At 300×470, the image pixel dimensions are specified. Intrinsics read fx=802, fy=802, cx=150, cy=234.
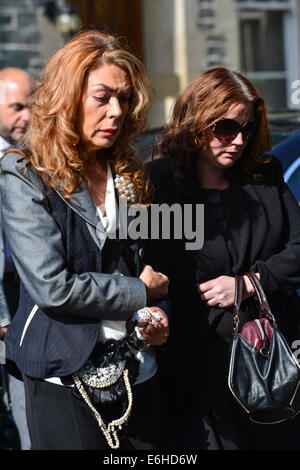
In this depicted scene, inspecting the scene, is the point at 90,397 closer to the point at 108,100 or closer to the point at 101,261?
the point at 101,261

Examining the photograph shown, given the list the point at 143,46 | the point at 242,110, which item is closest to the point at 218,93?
the point at 242,110

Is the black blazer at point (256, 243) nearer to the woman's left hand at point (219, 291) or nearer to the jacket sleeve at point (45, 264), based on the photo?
the woman's left hand at point (219, 291)

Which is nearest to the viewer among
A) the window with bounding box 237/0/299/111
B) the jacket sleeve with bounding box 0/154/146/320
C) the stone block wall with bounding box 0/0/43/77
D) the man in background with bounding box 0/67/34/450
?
the jacket sleeve with bounding box 0/154/146/320

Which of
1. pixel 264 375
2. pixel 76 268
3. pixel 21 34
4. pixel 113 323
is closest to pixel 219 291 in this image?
pixel 264 375

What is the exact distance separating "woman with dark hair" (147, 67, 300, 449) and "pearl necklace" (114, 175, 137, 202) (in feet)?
0.93

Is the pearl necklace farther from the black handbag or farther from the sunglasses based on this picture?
the black handbag

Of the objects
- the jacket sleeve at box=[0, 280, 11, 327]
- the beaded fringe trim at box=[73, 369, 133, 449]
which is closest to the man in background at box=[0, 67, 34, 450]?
the jacket sleeve at box=[0, 280, 11, 327]

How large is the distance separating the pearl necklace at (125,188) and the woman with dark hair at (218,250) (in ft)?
0.93

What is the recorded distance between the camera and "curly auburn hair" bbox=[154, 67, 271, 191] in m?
2.95

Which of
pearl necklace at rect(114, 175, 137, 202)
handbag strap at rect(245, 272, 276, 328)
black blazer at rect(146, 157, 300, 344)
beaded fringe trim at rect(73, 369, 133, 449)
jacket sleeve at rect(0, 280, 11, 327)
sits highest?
pearl necklace at rect(114, 175, 137, 202)

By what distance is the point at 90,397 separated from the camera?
248 cm

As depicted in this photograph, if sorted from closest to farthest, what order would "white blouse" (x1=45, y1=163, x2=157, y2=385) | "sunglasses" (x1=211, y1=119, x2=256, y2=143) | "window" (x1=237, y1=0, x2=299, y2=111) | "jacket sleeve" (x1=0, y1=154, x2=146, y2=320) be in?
"jacket sleeve" (x1=0, y1=154, x2=146, y2=320)
"white blouse" (x1=45, y1=163, x2=157, y2=385)
"sunglasses" (x1=211, y1=119, x2=256, y2=143)
"window" (x1=237, y1=0, x2=299, y2=111)

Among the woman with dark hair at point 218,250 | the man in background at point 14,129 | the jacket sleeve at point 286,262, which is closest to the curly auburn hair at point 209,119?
the woman with dark hair at point 218,250

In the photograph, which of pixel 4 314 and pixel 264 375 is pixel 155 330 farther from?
pixel 4 314
